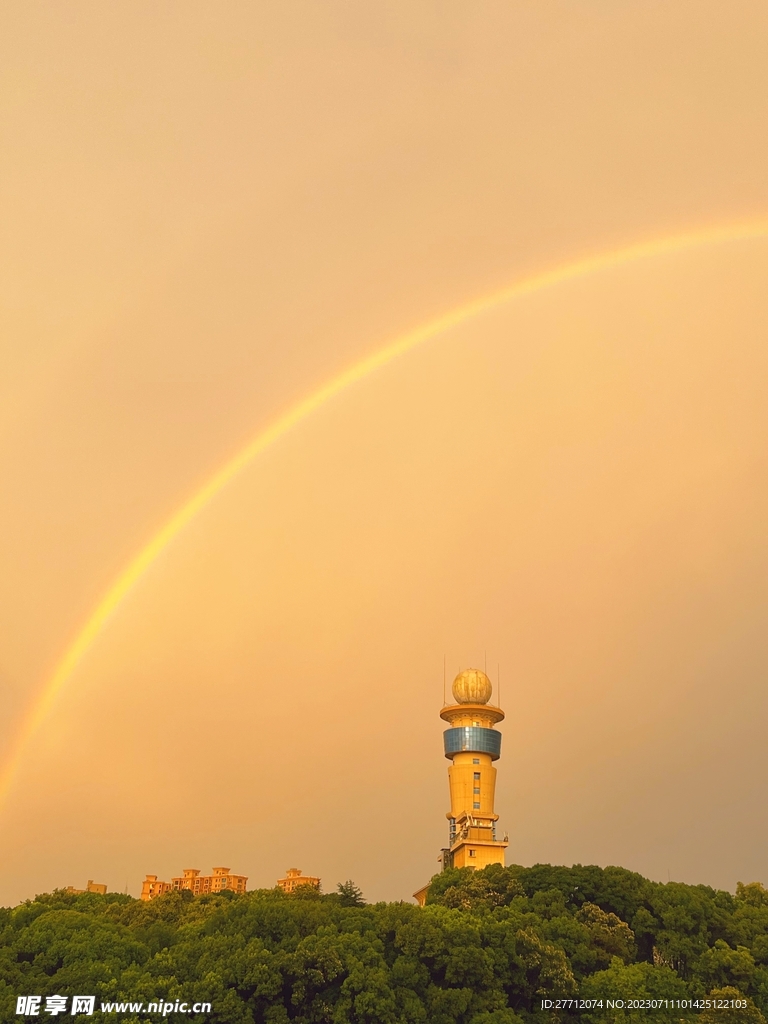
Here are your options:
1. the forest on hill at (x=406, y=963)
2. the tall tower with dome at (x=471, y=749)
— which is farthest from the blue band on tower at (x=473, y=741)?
the forest on hill at (x=406, y=963)

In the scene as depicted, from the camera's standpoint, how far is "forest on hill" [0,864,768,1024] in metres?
40.3

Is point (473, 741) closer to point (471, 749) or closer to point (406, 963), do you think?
point (471, 749)

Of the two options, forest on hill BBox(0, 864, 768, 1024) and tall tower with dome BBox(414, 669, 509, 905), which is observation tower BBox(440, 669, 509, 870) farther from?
forest on hill BBox(0, 864, 768, 1024)

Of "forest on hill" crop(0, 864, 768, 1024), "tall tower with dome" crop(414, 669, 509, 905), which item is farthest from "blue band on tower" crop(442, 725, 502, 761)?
"forest on hill" crop(0, 864, 768, 1024)

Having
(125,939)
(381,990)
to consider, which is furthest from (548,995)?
(125,939)

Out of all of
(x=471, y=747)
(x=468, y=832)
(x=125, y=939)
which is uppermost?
(x=471, y=747)

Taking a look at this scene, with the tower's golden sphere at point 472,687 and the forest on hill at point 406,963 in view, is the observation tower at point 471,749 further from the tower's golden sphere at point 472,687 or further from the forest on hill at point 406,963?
the forest on hill at point 406,963

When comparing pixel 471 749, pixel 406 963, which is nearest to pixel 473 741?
pixel 471 749

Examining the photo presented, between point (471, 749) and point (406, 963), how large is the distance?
49.4 metres

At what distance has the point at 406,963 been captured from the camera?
1672 inches

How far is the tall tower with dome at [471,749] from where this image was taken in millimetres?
91000

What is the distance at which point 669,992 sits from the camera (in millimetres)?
44781

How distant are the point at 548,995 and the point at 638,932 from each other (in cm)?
1039

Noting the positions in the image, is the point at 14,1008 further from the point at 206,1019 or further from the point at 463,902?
the point at 463,902
